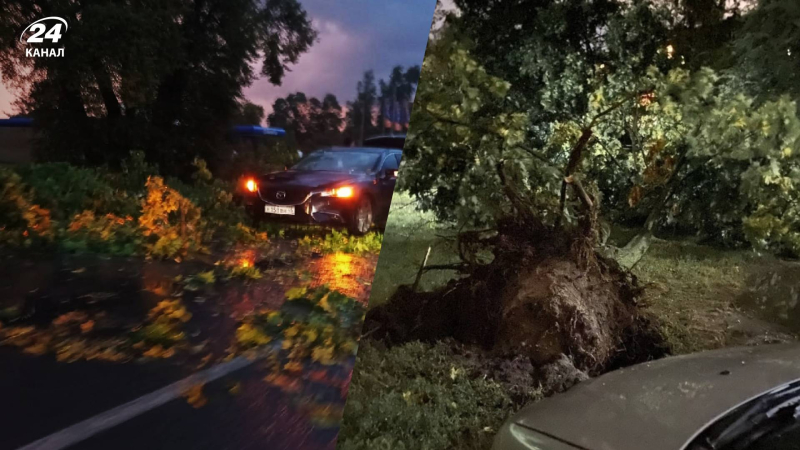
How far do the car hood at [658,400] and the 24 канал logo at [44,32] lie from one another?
1.99 meters

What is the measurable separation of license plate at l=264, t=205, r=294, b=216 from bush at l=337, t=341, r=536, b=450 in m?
0.89

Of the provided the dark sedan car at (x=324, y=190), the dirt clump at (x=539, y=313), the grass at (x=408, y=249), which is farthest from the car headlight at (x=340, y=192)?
the dirt clump at (x=539, y=313)

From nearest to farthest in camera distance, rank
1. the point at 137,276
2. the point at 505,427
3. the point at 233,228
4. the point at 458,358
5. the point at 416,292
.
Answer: the point at 137,276, the point at 233,228, the point at 505,427, the point at 458,358, the point at 416,292

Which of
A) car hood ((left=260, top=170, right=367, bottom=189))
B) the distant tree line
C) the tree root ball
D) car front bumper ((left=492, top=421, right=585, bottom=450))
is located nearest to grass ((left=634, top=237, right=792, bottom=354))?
the tree root ball

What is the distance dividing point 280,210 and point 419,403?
1.31 metres

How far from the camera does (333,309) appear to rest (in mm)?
1923

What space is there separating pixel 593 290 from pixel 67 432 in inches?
98.5

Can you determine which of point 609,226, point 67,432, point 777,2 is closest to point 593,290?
point 609,226

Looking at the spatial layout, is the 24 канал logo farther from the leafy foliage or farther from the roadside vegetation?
the roadside vegetation

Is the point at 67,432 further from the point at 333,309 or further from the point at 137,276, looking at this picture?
the point at 333,309

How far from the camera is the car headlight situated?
1860 mm

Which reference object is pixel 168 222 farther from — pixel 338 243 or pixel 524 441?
pixel 524 441

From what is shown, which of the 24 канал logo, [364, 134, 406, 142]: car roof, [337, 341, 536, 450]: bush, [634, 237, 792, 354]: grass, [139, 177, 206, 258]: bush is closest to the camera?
the 24 канал logo

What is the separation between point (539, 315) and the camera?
2959mm
